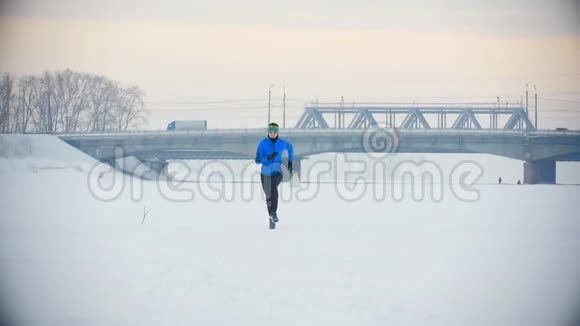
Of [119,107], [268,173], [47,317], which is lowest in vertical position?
[47,317]

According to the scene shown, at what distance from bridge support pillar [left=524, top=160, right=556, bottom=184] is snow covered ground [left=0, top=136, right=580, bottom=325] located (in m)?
46.8

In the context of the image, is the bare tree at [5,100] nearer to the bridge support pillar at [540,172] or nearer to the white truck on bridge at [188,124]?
the white truck on bridge at [188,124]

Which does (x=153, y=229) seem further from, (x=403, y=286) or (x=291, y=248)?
(x=403, y=286)

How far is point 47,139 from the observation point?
46.2 m

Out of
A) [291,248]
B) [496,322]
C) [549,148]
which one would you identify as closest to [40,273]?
[291,248]

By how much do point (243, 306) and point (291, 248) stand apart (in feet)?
11.1

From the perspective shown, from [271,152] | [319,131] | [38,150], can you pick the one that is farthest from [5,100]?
[271,152]

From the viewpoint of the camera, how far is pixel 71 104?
71562 millimetres

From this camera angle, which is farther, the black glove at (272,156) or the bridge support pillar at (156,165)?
the bridge support pillar at (156,165)

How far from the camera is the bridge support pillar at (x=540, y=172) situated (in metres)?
57.5

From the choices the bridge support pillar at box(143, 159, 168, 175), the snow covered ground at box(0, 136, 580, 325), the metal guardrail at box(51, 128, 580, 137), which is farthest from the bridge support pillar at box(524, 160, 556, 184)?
the snow covered ground at box(0, 136, 580, 325)

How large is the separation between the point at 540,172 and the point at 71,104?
48.3 meters

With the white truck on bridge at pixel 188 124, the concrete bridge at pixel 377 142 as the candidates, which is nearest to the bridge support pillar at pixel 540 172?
the concrete bridge at pixel 377 142

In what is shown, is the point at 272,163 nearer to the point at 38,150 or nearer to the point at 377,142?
the point at 38,150
